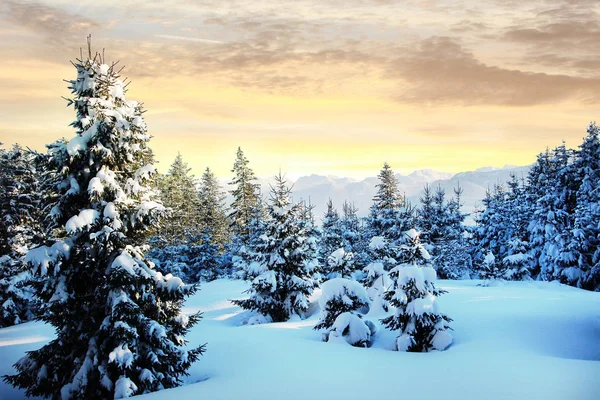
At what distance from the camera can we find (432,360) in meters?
11.4

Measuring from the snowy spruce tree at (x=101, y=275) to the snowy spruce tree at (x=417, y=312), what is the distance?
7.59 meters

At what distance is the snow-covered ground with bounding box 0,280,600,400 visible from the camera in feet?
28.3

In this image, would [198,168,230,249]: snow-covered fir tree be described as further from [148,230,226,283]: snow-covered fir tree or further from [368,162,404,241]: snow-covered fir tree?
[368,162,404,241]: snow-covered fir tree

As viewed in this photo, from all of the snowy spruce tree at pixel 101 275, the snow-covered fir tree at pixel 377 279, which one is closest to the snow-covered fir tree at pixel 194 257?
the snow-covered fir tree at pixel 377 279

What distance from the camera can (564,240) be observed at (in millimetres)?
34250

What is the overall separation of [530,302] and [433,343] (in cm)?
848

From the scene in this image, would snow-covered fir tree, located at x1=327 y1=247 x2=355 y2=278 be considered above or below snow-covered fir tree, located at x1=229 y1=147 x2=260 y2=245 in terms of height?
below

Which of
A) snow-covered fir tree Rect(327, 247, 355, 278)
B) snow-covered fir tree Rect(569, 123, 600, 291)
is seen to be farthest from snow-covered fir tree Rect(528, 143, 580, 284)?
snow-covered fir tree Rect(327, 247, 355, 278)

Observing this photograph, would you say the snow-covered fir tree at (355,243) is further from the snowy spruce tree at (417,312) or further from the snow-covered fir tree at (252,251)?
the snowy spruce tree at (417,312)

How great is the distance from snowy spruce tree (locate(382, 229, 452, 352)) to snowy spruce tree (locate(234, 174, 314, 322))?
851 centimetres

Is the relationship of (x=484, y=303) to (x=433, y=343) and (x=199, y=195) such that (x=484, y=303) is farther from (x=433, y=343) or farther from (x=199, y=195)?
(x=199, y=195)

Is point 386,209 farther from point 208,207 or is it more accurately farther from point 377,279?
point 208,207

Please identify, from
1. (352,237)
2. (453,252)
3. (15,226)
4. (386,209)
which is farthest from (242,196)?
(453,252)

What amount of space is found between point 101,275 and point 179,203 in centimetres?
3906
